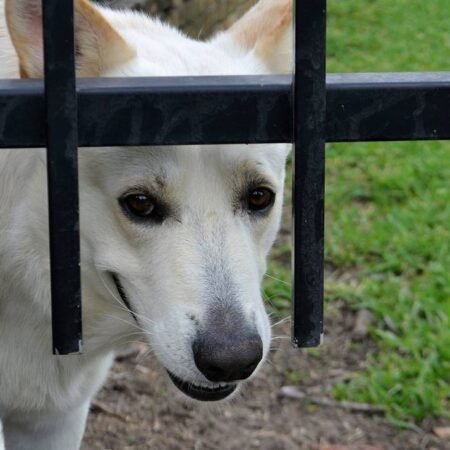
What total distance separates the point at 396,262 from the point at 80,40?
285 cm

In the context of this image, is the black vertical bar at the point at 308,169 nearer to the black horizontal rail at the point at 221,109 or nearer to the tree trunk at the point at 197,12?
the black horizontal rail at the point at 221,109

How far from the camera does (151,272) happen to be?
2.64 m

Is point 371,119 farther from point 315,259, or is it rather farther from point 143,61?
point 143,61

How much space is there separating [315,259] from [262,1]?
1.41 m

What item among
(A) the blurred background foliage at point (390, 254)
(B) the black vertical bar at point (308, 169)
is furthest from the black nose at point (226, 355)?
(A) the blurred background foliage at point (390, 254)

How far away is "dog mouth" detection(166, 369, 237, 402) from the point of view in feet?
8.78

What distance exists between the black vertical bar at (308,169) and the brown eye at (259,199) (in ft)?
2.00

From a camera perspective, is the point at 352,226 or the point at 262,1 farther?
the point at 352,226

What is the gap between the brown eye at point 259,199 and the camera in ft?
9.12

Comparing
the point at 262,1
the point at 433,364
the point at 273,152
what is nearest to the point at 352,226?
the point at 433,364

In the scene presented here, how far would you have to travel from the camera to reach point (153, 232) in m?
2.67

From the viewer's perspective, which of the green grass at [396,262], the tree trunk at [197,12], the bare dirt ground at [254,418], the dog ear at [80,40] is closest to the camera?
the dog ear at [80,40]

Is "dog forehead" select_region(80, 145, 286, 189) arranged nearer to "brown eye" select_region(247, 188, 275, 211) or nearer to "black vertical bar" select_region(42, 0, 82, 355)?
"brown eye" select_region(247, 188, 275, 211)

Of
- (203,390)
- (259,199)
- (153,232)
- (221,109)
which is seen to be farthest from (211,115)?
(203,390)
